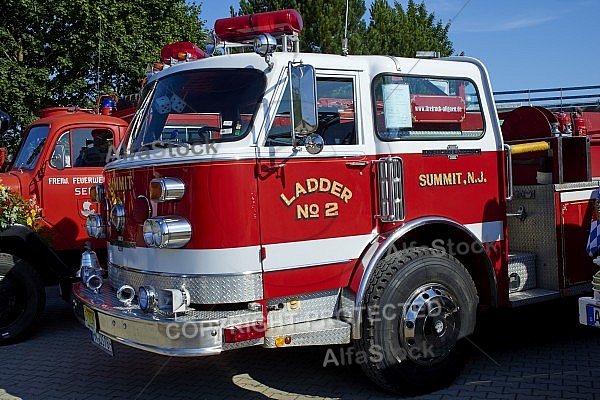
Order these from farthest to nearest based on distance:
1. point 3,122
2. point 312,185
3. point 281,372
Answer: point 3,122 → point 281,372 → point 312,185

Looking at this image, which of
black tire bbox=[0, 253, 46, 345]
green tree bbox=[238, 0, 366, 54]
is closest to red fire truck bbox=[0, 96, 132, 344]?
black tire bbox=[0, 253, 46, 345]

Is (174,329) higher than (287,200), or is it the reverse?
(287,200)

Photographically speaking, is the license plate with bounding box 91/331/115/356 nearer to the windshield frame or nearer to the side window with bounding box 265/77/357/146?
the windshield frame

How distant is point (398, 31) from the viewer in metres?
20.7

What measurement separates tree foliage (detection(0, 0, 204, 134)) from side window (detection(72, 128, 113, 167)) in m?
7.77

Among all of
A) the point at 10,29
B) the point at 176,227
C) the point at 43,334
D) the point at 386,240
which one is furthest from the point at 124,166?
the point at 10,29

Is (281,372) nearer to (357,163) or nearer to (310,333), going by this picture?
(310,333)

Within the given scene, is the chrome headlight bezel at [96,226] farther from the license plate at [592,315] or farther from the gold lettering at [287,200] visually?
the license plate at [592,315]

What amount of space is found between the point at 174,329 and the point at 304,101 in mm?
1603

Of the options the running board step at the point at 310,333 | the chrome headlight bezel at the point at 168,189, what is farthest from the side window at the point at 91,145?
the running board step at the point at 310,333

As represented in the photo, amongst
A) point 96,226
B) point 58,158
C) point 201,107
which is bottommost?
point 96,226

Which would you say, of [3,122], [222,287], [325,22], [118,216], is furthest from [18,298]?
[325,22]

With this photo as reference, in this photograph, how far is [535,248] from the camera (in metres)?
5.30

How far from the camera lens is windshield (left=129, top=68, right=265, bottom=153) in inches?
162
